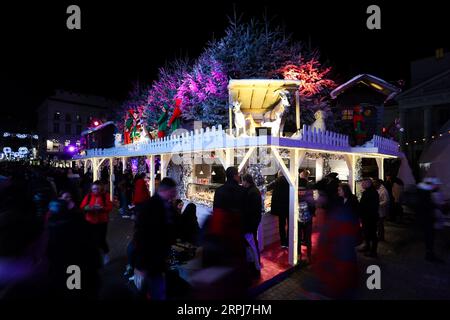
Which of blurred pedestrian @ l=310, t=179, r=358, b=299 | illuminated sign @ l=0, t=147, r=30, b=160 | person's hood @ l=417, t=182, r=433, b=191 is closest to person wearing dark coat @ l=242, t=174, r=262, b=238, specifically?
blurred pedestrian @ l=310, t=179, r=358, b=299

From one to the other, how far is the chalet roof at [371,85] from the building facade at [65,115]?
4286cm

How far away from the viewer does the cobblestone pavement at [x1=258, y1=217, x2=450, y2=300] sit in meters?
4.51

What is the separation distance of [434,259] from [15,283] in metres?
9.07

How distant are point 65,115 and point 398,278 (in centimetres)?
5368

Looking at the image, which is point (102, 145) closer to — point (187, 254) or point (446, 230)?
point (187, 254)

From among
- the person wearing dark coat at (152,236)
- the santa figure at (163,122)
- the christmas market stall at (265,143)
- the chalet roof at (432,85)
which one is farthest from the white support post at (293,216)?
the chalet roof at (432,85)

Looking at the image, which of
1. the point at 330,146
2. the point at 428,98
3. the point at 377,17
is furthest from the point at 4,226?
the point at 428,98

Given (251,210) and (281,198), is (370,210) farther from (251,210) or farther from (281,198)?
(251,210)

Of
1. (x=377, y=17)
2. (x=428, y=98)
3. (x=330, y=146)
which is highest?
(x=428, y=98)

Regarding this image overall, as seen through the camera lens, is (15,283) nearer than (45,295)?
No

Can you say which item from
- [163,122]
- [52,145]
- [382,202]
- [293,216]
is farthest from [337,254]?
[52,145]

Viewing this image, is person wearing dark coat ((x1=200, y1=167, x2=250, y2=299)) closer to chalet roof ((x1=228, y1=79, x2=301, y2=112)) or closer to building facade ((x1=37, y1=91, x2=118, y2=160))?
chalet roof ((x1=228, y1=79, x2=301, y2=112))

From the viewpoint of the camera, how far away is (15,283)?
15.0ft

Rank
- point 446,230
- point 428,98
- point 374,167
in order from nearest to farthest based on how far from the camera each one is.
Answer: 1. point 446,230
2. point 374,167
3. point 428,98
